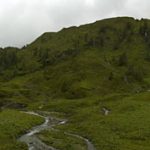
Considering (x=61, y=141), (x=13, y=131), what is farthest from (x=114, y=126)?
(x=13, y=131)

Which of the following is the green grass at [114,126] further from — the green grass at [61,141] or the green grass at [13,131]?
the green grass at [13,131]

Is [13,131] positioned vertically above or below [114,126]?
above

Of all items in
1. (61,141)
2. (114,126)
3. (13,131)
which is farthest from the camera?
(114,126)

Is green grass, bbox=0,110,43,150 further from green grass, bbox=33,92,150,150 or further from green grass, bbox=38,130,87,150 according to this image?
green grass, bbox=33,92,150,150

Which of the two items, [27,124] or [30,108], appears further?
[30,108]

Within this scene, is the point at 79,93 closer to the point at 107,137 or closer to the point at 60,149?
the point at 107,137

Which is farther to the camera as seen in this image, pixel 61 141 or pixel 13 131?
pixel 13 131

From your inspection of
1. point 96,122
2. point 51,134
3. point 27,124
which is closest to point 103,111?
point 96,122

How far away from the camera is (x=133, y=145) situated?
2948 inches

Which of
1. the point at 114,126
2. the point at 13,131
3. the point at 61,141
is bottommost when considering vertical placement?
the point at 114,126

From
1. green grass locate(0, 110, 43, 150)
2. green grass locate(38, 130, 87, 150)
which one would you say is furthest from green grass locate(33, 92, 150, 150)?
green grass locate(0, 110, 43, 150)

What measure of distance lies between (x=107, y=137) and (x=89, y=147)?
10333mm

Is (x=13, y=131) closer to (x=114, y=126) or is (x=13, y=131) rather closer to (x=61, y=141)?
(x=61, y=141)

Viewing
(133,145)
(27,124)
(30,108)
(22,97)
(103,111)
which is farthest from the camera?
(22,97)
